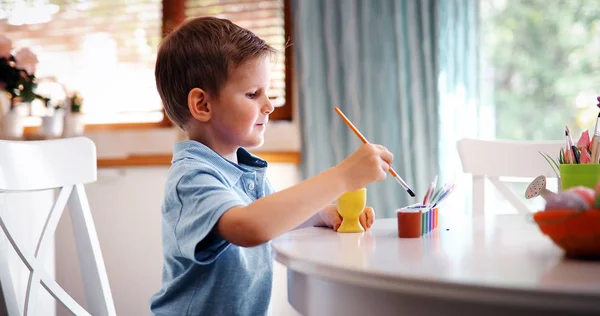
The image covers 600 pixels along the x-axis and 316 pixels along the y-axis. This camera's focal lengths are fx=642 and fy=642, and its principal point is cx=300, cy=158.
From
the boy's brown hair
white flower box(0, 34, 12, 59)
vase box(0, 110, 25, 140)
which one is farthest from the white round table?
vase box(0, 110, 25, 140)

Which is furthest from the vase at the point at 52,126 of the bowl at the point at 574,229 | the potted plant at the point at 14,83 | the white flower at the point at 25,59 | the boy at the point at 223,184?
the bowl at the point at 574,229

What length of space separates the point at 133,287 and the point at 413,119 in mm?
1405

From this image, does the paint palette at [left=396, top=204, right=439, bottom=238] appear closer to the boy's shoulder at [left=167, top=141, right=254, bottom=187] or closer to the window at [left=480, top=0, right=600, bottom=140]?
the boy's shoulder at [left=167, top=141, right=254, bottom=187]

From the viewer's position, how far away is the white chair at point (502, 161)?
5.02 feet

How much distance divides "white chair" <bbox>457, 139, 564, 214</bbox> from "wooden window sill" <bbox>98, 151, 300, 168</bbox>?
1.08 metres

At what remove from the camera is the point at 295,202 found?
3.00ft

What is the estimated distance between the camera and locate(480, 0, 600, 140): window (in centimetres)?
269

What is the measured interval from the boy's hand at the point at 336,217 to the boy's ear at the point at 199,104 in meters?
0.28

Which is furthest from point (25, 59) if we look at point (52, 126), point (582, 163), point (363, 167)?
point (582, 163)

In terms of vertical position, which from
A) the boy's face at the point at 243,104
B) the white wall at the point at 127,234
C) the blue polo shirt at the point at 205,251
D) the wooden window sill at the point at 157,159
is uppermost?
the boy's face at the point at 243,104

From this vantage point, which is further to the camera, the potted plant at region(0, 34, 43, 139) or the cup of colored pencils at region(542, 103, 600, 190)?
the potted plant at region(0, 34, 43, 139)

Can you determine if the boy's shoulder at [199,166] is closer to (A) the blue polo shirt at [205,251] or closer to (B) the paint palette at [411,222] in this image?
(A) the blue polo shirt at [205,251]

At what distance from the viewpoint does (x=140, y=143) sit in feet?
9.83

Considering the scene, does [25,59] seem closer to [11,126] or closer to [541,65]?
[11,126]
